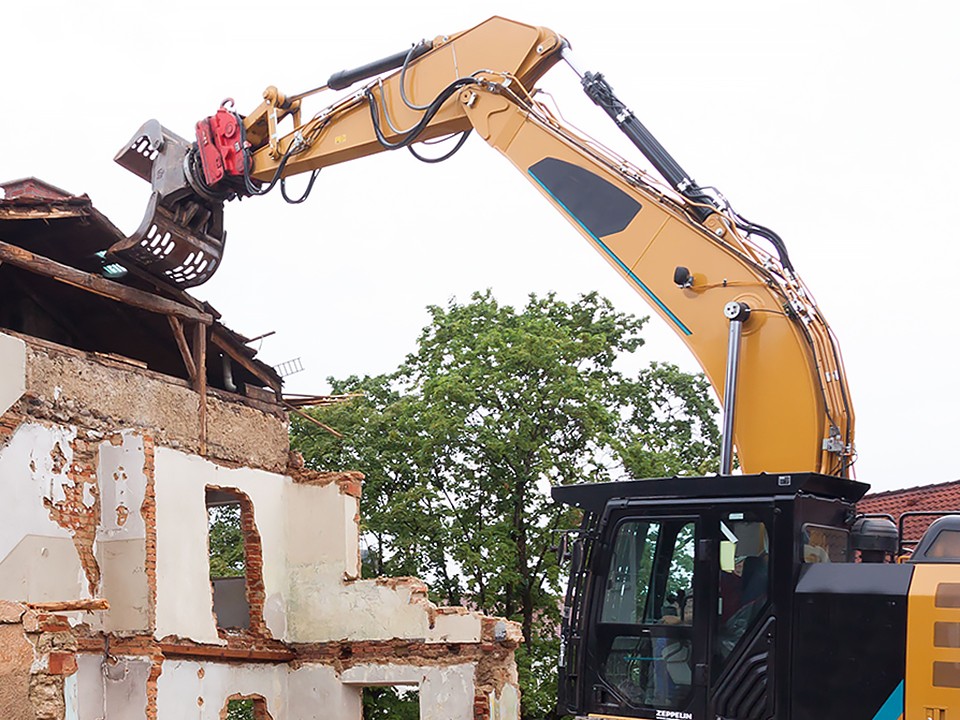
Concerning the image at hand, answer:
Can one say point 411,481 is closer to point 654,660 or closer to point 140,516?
point 140,516

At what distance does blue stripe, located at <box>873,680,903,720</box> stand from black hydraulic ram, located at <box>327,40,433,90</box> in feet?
26.1

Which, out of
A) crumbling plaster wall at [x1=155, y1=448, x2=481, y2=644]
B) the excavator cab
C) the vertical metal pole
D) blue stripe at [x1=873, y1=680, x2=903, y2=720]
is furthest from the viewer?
crumbling plaster wall at [x1=155, y1=448, x2=481, y2=644]

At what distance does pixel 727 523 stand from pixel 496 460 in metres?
15.4

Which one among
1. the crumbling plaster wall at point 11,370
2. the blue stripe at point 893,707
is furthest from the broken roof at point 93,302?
the blue stripe at point 893,707

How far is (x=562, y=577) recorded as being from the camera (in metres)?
22.7

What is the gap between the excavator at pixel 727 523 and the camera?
24.1 ft

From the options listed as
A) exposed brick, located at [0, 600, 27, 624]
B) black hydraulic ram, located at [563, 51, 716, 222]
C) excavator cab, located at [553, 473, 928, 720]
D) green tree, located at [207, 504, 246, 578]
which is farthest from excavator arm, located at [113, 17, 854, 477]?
green tree, located at [207, 504, 246, 578]

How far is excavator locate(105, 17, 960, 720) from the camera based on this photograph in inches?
289

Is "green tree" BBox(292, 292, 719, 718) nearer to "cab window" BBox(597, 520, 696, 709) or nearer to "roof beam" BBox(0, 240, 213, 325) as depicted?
"roof beam" BBox(0, 240, 213, 325)

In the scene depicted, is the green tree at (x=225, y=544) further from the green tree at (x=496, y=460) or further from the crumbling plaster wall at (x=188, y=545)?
the crumbling plaster wall at (x=188, y=545)

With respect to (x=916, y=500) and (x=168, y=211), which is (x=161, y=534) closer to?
(x=168, y=211)

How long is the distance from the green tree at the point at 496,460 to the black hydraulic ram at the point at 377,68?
980cm

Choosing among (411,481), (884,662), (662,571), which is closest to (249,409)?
(411,481)

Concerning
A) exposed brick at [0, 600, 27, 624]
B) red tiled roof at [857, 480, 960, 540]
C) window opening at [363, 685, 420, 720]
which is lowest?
window opening at [363, 685, 420, 720]
